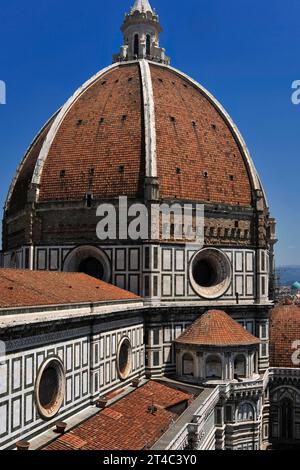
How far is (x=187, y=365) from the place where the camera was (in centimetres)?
2552

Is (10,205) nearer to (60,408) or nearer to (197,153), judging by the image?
(197,153)

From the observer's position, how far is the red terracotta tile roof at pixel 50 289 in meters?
16.0

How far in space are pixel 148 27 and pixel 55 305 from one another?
76.9 feet

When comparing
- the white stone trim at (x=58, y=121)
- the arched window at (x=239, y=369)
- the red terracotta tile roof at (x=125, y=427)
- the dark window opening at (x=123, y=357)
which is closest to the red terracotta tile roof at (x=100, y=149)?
the white stone trim at (x=58, y=121)

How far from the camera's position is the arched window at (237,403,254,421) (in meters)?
24.7

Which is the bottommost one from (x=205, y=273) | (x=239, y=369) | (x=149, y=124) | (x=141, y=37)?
(x=239, y=369)

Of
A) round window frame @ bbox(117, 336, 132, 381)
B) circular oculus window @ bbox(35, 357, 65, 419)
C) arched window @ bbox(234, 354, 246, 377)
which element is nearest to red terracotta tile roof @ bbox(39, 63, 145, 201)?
round window frame @ bbox(117, 336, 132, 381)

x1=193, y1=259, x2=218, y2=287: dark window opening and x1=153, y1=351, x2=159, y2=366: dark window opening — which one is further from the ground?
x1=193, y1=259, x2=218, y2=287: dark window opening

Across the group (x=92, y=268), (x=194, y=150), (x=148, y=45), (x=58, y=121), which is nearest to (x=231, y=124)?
(x=194, y=150)

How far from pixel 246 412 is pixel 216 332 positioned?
149 inches

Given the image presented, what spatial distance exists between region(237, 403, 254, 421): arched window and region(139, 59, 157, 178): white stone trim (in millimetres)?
11087

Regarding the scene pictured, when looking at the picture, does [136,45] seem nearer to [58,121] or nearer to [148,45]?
[148,45]

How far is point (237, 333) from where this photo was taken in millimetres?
25172

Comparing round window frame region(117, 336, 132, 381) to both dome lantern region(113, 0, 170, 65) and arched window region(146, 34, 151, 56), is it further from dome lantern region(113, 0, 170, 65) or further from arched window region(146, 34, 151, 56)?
arched window region(146, 34, 151, 56)
